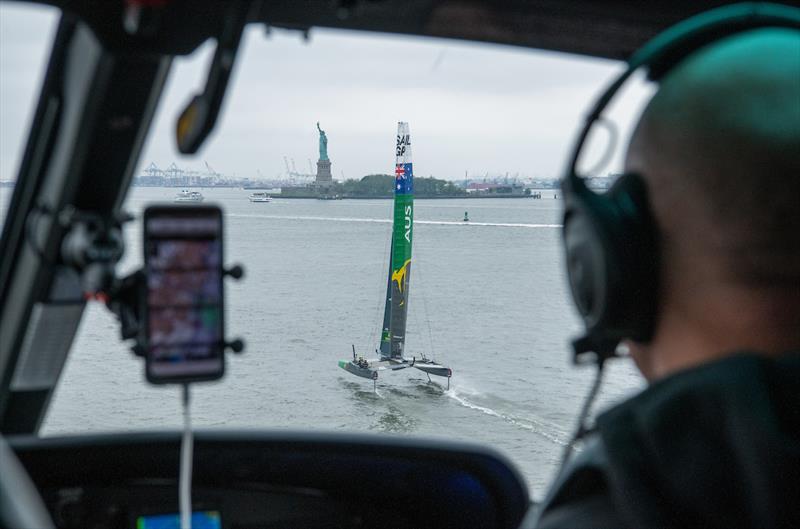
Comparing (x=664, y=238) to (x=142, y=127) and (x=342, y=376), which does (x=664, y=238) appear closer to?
(x=142, y=127)

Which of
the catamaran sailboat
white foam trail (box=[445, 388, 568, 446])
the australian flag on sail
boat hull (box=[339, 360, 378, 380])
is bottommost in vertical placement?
white foam trail (box=[445, 388, 568, 446])

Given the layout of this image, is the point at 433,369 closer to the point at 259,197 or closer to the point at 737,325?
the point at 259,197

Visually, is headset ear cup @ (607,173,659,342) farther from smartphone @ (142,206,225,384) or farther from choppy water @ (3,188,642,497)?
choppy water @ (3,188,642,497)

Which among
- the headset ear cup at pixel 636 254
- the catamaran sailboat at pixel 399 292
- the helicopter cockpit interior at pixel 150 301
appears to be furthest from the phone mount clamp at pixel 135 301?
the catamaran sailboat at pixel 399 292

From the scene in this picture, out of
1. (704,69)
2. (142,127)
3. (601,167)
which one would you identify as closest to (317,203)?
(142,127)

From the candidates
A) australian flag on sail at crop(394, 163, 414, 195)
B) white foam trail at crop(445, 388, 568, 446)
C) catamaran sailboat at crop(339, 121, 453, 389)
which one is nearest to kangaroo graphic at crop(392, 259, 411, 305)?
catamaran sailboat at crop(339, 121, 453, 389)
